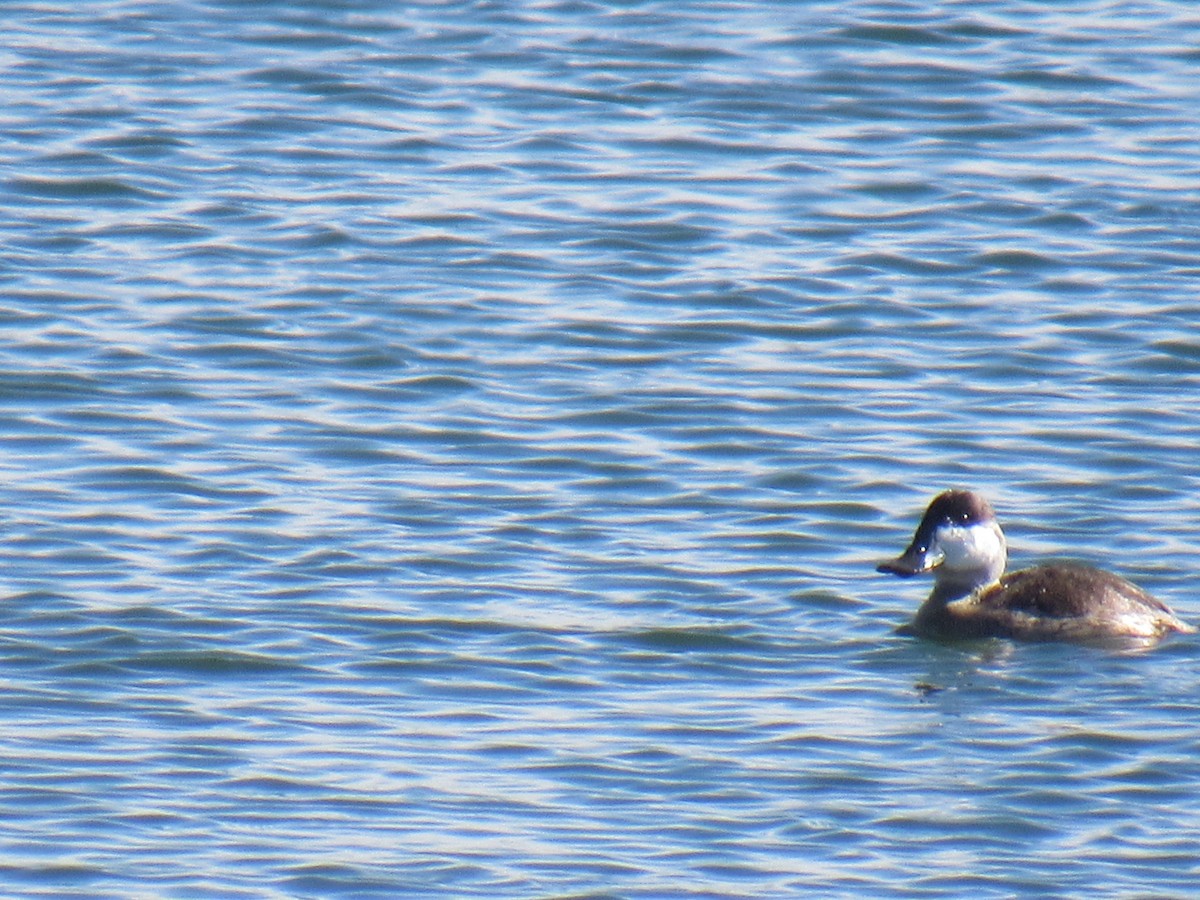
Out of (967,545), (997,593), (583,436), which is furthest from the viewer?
(583,436)

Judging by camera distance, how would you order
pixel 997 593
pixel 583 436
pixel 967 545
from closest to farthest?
pixel 967 545 < pixel 997 593 < pixel 583 436

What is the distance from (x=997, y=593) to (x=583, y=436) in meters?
2.67

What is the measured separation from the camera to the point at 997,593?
37.9 feet

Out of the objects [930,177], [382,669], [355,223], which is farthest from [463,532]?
[930,177]

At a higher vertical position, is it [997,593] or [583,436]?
[583,436]

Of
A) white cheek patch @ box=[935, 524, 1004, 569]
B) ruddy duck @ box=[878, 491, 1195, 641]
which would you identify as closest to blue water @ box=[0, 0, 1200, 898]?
ruddy duck @ box=[878, 491, 1195, 641]

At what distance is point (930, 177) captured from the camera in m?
18.0

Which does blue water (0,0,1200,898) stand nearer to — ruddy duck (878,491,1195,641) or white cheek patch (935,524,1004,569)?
ruddy duck (878,491,1195,641)

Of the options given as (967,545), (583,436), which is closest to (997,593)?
(967,545)

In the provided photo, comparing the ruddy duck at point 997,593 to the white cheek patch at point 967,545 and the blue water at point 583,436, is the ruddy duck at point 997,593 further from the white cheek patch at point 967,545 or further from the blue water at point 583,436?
the blue water at point 583,436

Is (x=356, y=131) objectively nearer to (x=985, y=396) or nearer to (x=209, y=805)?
(x=985, y=396)

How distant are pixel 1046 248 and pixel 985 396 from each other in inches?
107

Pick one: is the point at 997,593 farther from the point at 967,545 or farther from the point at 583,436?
the point at 583,436

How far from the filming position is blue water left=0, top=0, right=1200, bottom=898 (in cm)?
902
